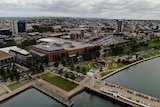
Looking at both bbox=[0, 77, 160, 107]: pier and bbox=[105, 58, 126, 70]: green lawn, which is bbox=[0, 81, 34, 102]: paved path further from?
bbox=[105, 58, 126, 70]: green lawn

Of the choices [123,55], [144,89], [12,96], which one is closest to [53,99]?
[12,96]

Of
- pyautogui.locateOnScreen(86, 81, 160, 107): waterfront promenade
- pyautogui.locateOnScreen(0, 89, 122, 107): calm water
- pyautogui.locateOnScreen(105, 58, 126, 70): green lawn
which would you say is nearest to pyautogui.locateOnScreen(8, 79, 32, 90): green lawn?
pyautogui.locateOnScreen(0, 89, 122, 107): calm water

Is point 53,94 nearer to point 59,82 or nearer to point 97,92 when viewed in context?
A: point 59,82

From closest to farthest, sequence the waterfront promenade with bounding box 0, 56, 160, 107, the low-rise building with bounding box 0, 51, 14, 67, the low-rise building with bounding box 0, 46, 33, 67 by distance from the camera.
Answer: the waterfront promenade with bounding box 0, 56, 160, 107 < the low-rise building with bounding box 0, 51, 14, 67 < the low-rise building with bounding box 0, 46, 33, 67

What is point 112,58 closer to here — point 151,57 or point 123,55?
point 123,55

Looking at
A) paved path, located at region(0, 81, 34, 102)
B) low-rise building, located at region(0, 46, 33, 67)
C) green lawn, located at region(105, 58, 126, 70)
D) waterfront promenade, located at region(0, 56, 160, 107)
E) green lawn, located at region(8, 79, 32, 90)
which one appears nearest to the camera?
waterfront promenade, located at region(0, 56, 160, 107)

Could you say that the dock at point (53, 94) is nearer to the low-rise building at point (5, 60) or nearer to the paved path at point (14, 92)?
the paved path at point (14, 92)

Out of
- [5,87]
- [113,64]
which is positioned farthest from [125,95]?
[5,87]
